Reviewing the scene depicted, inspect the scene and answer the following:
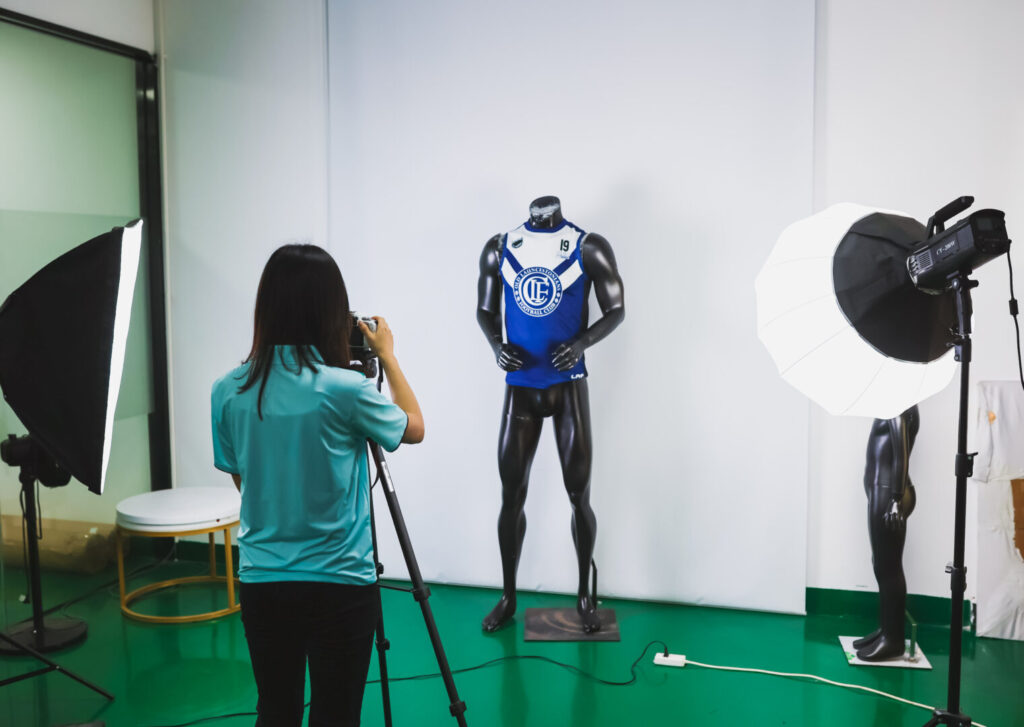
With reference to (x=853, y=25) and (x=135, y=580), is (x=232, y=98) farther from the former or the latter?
(x=853, y=25)

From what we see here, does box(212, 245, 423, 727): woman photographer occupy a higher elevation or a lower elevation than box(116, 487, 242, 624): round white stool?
higher

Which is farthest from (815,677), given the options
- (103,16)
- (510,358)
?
(103,16)

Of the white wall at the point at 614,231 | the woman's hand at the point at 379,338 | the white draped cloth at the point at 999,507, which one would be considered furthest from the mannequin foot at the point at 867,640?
the woman's hand at the point at 379,338

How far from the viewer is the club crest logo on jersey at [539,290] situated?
3.19 meters

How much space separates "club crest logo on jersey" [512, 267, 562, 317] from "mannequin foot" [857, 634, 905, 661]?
1.74 m

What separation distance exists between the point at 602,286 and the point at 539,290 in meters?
0.25

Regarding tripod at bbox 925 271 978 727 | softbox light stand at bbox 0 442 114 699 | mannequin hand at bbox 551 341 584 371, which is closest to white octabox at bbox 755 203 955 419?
tripod at bbox 925 271 978 727

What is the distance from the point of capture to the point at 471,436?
12.5ft

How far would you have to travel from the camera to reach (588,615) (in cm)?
334

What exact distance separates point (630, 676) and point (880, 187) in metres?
2.17

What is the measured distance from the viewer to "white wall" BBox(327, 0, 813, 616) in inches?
136

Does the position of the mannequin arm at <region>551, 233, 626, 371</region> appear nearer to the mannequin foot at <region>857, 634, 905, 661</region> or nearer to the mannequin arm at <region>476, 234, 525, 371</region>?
the mannequin arm at <region>476, 234, 525, 371</region>

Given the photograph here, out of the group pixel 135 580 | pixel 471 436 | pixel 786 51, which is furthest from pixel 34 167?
pixel 786 51

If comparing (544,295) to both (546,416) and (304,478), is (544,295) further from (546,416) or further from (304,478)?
(304,478)
